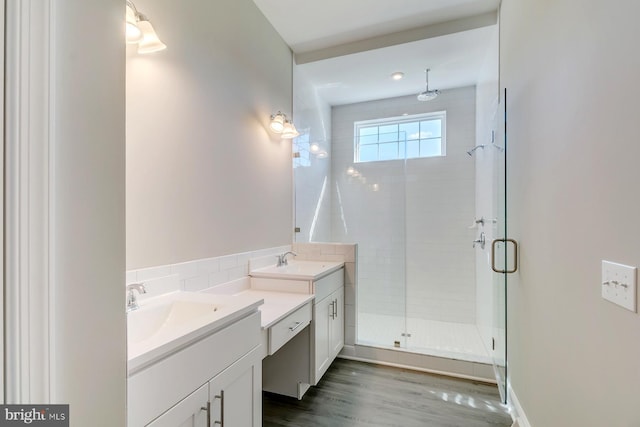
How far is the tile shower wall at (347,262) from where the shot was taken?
269cm

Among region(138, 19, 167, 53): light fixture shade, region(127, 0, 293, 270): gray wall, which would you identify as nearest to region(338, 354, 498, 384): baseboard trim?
region(127, 0, 293, 270): gray wall

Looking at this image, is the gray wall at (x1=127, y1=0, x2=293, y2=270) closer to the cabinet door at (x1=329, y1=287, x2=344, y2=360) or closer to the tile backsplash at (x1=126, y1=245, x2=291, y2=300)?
the tile backsplash at (x1=126, y1=245, x2=291, y2=300)

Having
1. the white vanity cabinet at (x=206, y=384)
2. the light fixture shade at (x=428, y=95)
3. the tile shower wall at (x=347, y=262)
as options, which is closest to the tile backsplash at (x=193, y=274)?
the white vanity cabinet at (x=206, y=384)

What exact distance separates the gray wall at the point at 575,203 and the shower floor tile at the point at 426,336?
0.80 m

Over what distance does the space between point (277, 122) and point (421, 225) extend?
2.17 metres

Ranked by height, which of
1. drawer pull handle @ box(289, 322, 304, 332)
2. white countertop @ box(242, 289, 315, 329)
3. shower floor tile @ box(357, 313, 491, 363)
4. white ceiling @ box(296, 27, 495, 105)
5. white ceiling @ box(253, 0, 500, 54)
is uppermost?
white ceiling @ box(253, 0, 500, 54)

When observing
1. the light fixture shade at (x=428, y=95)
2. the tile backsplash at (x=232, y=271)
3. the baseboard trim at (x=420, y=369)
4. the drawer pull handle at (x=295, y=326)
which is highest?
the light fixture shade at (x=428, y=95)

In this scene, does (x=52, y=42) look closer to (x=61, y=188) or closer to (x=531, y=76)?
(x=61, y=188)

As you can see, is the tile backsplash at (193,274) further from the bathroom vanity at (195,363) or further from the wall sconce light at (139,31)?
the wall sconce light at (139,31)

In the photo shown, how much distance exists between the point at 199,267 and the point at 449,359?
6.99 ft

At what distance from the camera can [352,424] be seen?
1836mm

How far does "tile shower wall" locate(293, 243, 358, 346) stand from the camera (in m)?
2.69

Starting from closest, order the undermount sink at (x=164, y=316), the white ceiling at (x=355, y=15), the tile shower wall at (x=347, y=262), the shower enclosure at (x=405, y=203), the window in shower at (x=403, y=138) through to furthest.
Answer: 1. the undermount sink at (x=164, y=316)
2. the white ceiling at (x=355, y=15)
3. the tile shower wall at (x=347, y=262)
4. the shower enclosure at (x=405, y=203)
5. the window in shower at (x=403, y=138)

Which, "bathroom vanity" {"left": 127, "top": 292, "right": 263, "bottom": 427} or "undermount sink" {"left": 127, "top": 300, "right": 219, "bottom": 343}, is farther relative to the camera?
"undermount sink" {"left": 127, "top": 300, "right": 219, "bottom": 343}
